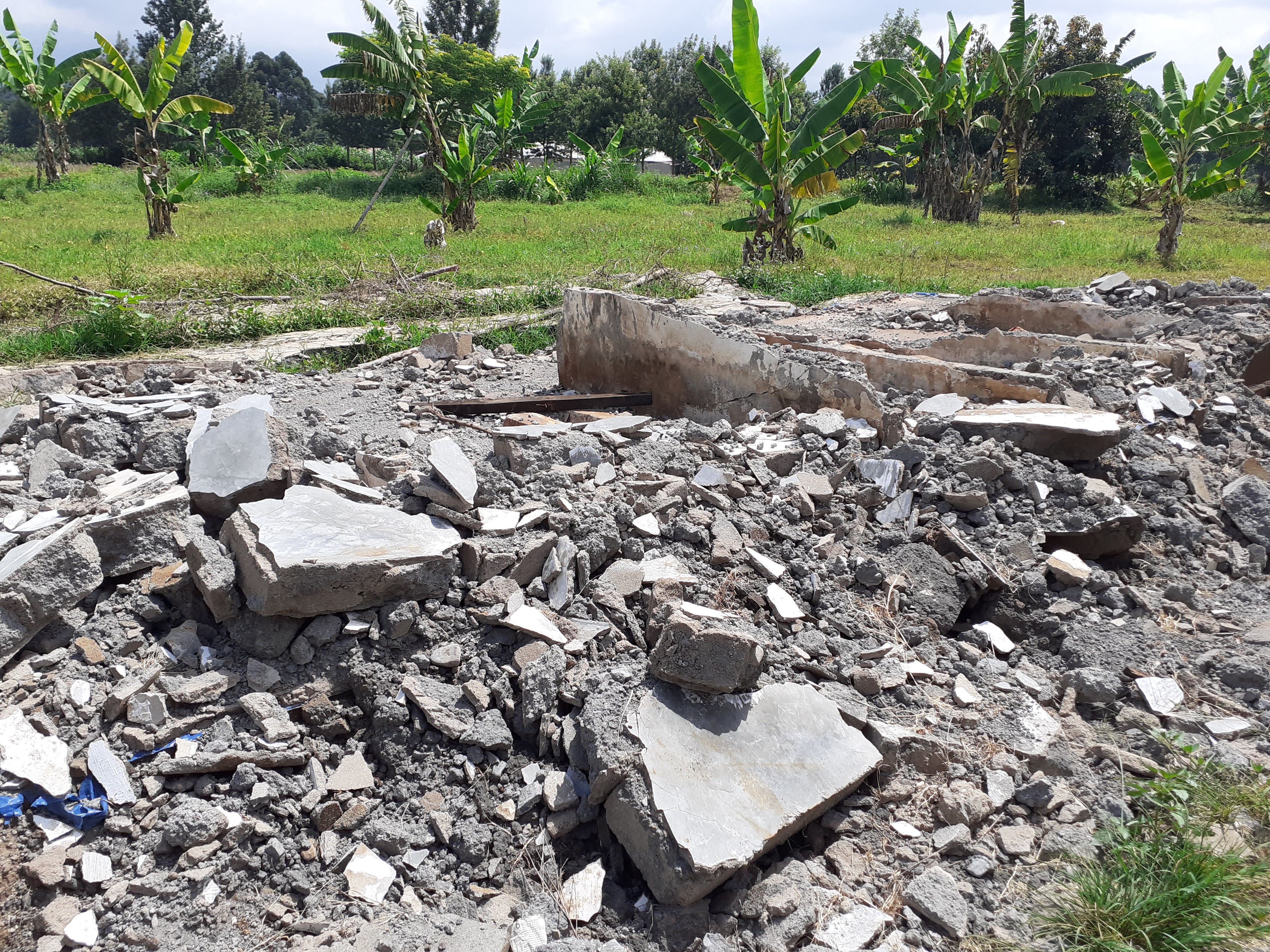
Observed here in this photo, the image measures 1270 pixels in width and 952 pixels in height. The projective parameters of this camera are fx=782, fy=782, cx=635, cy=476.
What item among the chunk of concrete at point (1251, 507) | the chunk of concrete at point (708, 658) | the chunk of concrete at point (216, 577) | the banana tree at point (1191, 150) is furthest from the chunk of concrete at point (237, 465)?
the banana tree at point (1191, 150)

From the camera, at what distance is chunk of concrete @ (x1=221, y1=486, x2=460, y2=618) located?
2371 millimetres

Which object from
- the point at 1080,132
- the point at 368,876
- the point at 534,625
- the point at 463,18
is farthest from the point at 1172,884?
the point at 463,18

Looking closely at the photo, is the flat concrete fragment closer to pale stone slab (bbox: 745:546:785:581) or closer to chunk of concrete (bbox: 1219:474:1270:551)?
pale stone slab (bbox: 745:546:785:581)

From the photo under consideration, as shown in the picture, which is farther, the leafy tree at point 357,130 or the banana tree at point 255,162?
the leafy tree at point 357,130

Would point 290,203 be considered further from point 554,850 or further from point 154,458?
point 554,850

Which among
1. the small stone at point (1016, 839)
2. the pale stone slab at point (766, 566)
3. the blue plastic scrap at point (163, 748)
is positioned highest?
the pale stone slab at point (766, 566)

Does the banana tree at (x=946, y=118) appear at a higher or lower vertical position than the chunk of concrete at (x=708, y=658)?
higher

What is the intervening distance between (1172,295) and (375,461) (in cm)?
711

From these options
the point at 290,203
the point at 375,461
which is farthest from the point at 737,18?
the point at 290,203

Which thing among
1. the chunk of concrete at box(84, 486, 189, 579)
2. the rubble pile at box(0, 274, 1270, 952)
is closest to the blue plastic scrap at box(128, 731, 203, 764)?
the rubble pile at box(0, 274, 1270, 952)

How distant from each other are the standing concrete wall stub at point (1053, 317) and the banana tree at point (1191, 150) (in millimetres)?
6936

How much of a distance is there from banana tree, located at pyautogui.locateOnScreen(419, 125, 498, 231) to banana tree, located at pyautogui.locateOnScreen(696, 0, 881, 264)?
4432 mm

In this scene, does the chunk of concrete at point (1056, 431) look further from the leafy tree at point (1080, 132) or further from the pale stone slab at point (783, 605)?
the leafy tree at point (1080, 132)

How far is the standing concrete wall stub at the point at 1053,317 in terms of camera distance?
6078 millimetres
